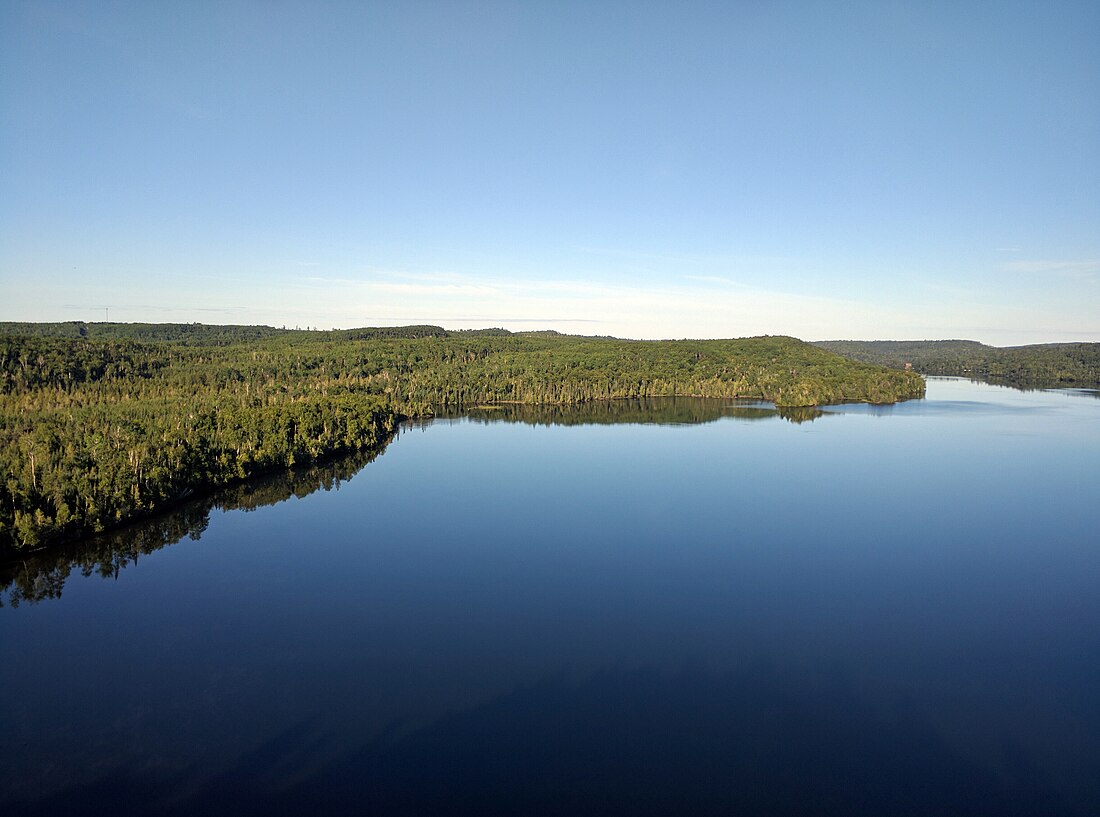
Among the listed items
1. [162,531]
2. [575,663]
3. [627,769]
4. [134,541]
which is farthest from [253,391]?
[627,769]

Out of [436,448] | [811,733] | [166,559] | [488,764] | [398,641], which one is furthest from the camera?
[436,448]

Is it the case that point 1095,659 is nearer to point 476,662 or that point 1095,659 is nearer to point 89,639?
point 476,662

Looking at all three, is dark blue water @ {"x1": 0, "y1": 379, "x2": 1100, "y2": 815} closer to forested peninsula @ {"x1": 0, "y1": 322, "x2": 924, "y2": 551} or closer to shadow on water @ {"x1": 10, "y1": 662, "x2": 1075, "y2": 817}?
shadow on water @ {"x1": 10, "y1": 662, "x2": 1075, "y2": 817}

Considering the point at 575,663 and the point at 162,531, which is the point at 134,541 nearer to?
the point at 162,531

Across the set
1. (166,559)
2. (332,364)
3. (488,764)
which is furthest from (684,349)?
(488,764)

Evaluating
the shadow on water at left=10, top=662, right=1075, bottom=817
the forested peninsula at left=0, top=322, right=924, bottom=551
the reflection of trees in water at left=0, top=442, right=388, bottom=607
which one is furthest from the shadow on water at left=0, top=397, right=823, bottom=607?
the shadow on water at left=10, top=662, right=1075, bottom=817
